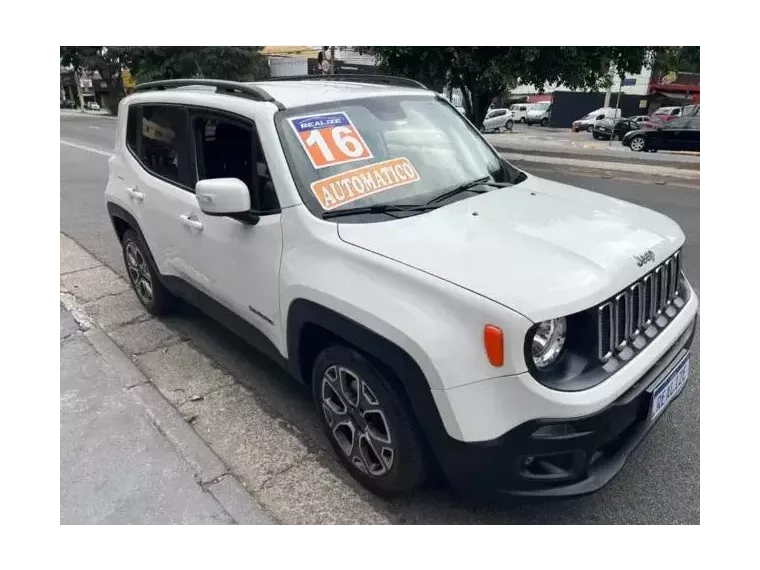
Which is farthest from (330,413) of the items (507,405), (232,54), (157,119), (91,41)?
(232,54)

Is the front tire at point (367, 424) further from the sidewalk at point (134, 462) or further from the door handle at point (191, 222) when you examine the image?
the door handle at point (191, 222)

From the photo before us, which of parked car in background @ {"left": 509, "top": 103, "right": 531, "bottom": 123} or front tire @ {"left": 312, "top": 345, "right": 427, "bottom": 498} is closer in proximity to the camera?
front tire @ {"left": 312, "top": 345, "right": 427, "bottom": 498}

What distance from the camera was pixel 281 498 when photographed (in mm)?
2541

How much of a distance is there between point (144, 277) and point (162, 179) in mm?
1152

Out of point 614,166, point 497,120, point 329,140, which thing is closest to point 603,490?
point 329,140

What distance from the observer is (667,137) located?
18266mm

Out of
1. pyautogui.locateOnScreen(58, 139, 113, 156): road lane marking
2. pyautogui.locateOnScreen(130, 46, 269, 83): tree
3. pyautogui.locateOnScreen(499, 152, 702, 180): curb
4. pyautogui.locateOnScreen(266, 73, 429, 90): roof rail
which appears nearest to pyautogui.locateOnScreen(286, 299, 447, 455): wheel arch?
pyautogui.locateOnScreen(266, 73, 429, 90): roof rail

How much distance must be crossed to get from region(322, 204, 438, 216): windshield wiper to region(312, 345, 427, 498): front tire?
61 centimetres

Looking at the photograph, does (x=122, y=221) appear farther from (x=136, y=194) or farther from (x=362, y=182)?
(x=362, y=182)

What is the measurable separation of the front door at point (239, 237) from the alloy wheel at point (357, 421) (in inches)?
17.9

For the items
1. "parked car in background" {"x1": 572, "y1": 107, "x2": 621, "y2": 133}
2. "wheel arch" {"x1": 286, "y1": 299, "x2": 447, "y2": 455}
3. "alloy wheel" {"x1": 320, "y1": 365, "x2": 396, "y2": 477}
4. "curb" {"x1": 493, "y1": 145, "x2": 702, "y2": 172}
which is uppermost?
"parked car in background" {"x1": 572, "y1": 107, "x2": 621, "y2": 133}

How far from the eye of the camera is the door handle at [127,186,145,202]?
3.91 m

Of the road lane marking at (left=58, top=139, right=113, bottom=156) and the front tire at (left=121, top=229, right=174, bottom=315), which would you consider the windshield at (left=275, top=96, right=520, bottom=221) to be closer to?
the front tire at (left=121, top=229, right=174, bottom=315)

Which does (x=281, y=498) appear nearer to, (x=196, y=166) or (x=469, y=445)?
(x=469, y=445)
